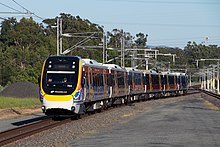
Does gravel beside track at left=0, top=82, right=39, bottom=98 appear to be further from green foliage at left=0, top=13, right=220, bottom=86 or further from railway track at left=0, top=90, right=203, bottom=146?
railway track at left=0, top=90, right=203, bottom=146

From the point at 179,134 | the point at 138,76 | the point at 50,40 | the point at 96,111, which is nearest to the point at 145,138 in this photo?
the point at 179,134

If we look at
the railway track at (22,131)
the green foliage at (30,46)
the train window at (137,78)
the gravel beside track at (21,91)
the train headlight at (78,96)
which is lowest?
the railway track at (22,131)

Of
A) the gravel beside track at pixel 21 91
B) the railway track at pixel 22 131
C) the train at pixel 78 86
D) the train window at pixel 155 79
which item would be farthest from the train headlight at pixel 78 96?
the train window at pixel 155 79

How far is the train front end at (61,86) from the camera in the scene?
2481 centimetres

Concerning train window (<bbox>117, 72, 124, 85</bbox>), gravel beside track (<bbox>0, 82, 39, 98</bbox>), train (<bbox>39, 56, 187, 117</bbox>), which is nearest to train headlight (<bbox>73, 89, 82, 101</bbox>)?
train (<bbox>39, 56, 187, 117</bbox>)

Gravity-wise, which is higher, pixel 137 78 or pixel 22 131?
pixel 137 78

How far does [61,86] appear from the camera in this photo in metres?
25.1

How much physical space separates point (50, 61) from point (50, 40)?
64546 millimetres

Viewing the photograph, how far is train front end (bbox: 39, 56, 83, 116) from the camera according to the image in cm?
2481

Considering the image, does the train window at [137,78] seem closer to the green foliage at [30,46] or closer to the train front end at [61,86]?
the green foliage at [30,46]

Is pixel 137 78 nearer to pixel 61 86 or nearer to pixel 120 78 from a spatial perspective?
pixel 120 78

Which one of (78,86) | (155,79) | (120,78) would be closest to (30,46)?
(155,79)

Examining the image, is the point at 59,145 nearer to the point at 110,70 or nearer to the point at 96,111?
the point at 96,111

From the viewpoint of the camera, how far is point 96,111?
33.6 meters
